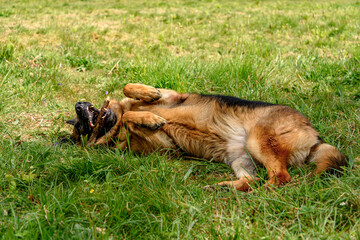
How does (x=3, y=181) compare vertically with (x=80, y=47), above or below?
below

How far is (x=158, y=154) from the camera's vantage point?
324 centimetres

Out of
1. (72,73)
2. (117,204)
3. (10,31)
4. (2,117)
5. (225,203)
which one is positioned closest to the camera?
(117,204)

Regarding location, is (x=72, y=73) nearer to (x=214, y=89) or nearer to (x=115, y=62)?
(x=115, y=62)

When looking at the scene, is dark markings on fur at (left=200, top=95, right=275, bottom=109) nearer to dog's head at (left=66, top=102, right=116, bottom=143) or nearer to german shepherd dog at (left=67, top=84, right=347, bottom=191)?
german shepherd dog at (left=67, top=84, right=347, bottom=191)

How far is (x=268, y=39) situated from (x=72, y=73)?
14.8ft

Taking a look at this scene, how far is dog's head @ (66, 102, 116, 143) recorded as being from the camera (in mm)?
3451

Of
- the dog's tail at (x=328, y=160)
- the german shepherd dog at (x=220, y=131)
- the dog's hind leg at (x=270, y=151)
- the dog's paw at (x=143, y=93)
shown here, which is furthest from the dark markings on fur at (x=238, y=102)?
the dog's tail at (x=328, y=160)

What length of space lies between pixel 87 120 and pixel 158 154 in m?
0.85

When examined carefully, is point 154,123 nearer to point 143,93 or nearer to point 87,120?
point 143,93

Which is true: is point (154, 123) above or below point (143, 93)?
below

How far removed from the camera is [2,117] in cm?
401

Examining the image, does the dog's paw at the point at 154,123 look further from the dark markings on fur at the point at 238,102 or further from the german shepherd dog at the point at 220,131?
the dark markings on fur at the point at 238,102

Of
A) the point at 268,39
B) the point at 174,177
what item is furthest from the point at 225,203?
the point at 268,39

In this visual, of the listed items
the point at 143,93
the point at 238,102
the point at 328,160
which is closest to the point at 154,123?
the point at 143,93
